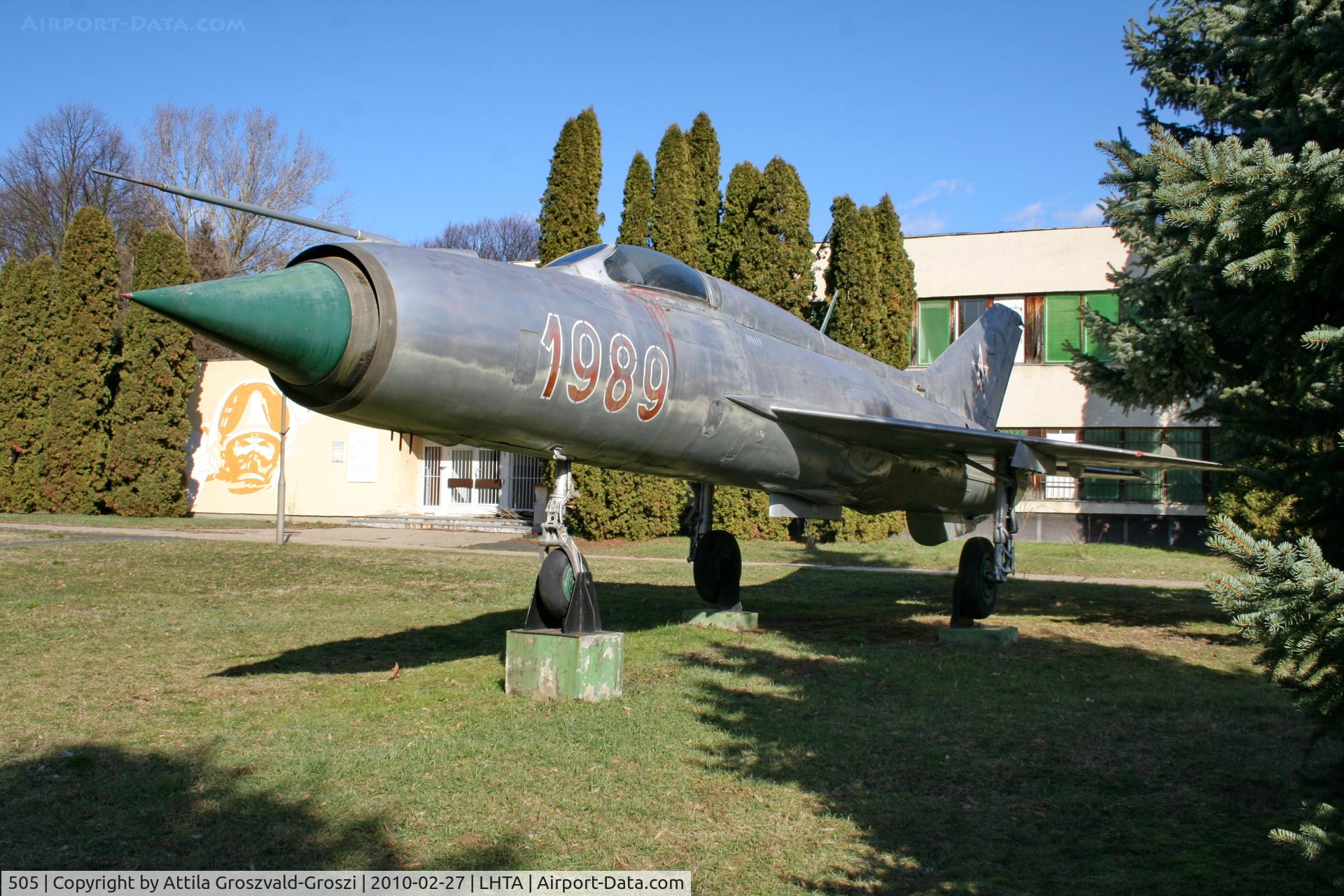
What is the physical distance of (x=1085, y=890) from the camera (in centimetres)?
409

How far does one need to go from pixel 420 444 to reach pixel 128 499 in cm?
A: 803

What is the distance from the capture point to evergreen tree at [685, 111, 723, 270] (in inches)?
1011

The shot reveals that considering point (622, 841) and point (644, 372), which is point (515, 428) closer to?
point (644, 372)

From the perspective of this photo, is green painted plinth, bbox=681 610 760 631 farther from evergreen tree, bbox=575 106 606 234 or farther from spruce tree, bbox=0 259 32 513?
spruce tree, bbox=0 259 32 513

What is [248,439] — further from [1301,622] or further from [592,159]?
[1301,622]

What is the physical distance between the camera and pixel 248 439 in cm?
2889

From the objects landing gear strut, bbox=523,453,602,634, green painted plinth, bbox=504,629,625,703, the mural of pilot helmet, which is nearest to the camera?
green painted plinth, bbox=504,629,625,703

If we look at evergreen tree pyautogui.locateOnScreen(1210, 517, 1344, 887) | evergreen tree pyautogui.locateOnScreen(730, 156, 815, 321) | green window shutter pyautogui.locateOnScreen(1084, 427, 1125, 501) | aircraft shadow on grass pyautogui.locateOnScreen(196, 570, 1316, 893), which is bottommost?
aircraft shadow on grass pyautogui.locateOnScreen(196, 570, 1316, 893)

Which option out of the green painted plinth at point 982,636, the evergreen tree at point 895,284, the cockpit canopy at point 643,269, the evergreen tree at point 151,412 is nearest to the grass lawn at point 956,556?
the evergreen tree at point 895,284

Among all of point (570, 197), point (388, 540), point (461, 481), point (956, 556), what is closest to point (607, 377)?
point (956, 556)

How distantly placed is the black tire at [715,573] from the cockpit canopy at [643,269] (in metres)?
3.67

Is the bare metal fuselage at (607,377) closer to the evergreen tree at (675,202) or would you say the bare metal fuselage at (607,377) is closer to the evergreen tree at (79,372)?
the evergreen tree at (675,202)

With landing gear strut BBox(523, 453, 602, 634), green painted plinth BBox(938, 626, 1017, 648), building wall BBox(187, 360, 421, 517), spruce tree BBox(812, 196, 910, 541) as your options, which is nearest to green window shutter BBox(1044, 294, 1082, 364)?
spruce tree BBox(812, 196, 910, 541)

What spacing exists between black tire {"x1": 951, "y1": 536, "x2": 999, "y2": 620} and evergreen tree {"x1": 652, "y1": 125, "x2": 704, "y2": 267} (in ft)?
46.6
